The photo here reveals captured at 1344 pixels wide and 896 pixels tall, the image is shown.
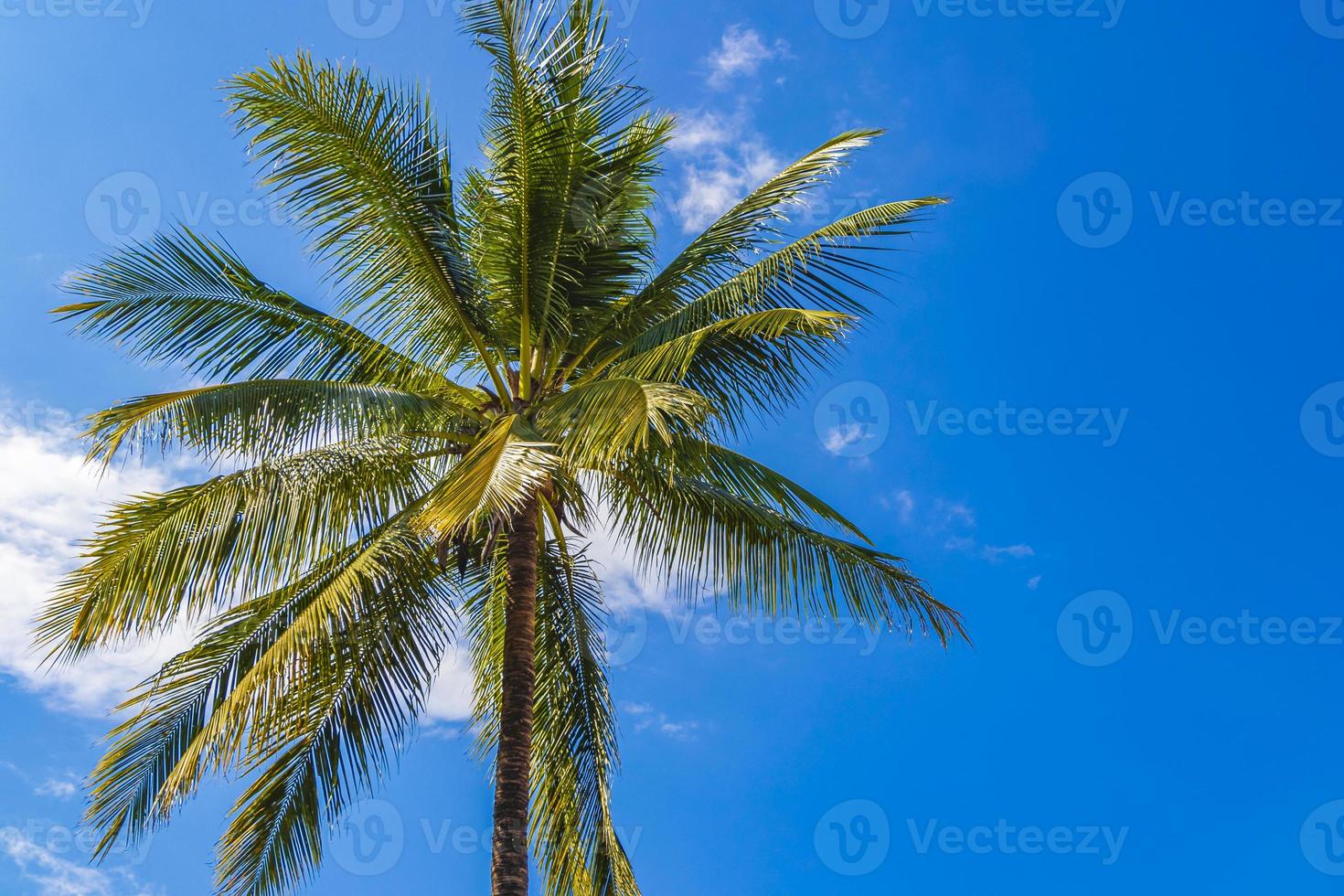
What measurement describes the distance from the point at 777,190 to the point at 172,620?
20.5 feet

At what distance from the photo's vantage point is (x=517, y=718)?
10094 millimetres

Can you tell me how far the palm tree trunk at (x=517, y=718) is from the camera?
31.4 feet

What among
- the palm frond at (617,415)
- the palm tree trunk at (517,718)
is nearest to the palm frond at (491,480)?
the palm frond at (617,415)

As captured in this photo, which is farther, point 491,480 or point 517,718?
point 517,718

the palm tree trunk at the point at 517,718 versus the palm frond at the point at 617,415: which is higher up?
the palm frond at the point at 617,415

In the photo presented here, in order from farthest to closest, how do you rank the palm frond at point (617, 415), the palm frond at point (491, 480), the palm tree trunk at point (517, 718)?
the palm tree trunk at point (517, 718) < the palm frond at point (617, 415) < the palm frond at point (491, 480)

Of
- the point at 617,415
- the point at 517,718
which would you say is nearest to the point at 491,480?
the point at 617,415

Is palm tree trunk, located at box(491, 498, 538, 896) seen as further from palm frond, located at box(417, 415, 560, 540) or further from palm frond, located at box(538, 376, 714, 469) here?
palm frond, located at box(417, 415, 560, 540)

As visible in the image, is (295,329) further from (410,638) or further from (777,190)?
(777,190)

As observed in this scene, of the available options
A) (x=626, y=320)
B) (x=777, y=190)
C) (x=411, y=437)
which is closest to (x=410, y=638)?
(x=411, y=437)

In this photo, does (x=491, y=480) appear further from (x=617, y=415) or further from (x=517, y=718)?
(x=517, y=718)

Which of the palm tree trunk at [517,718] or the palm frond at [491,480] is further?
the palm tree trunk at [517,718]

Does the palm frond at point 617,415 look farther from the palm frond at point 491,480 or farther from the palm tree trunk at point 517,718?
the palm tree trunk at point 517,718

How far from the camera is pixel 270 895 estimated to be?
10.6m
